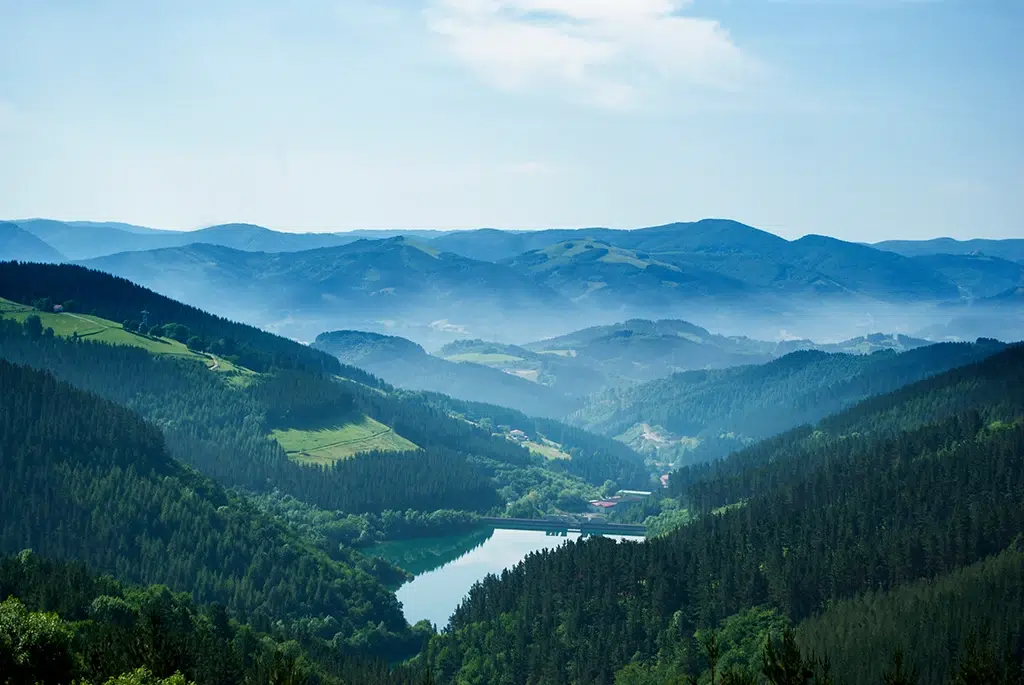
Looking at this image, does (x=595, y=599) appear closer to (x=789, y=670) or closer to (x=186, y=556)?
(x=186, y=556)

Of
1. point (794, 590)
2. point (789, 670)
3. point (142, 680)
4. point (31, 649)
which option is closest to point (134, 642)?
point (31, 649)

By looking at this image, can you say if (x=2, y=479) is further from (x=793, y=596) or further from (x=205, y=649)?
(x=793, y=596)

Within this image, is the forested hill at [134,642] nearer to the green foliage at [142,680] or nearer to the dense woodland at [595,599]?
the green foliage at [142,680]

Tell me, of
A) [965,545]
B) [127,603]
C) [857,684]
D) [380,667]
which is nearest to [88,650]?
[127,603]

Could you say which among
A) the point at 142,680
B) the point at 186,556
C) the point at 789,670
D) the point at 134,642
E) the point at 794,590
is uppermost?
the point at 789,670

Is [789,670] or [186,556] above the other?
[789,670]

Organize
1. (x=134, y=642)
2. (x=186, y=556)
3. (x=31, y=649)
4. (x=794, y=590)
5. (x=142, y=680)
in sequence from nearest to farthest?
(x=142, y=680) → (x=31, y=649) → (x=134, y=642) → (x=794, y=590) → (x=186, y=556)

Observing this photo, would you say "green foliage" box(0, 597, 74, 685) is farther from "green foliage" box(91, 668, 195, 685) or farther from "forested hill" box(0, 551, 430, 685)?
"green foliage" box(91, 668, 195, 685)

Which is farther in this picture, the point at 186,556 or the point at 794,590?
the point at 186,556

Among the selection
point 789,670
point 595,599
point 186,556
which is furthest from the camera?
point 186,556
